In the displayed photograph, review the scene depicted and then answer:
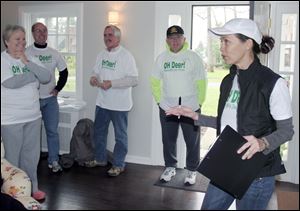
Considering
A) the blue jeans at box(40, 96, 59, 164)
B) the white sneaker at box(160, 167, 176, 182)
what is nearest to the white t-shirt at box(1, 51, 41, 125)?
the blue jeans at box(40, 96, 59, 164)

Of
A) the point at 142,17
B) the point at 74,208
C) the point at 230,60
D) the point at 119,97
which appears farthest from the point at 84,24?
the point at 230,60

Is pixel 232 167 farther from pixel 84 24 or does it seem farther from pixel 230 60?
pixel 84 24

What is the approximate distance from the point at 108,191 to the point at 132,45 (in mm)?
559

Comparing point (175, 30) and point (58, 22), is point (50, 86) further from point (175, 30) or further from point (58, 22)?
point (175, 30)

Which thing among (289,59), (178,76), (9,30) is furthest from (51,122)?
(289,59)

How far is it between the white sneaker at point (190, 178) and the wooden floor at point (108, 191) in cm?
4

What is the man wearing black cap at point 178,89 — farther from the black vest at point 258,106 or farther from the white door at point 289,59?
the black vest at point 258,106

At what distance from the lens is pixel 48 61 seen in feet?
3.75

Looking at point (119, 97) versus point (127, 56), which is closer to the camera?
point (127, 56)

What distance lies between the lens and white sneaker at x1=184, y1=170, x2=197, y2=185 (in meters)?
1.15

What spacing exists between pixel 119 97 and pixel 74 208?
1.75 ft

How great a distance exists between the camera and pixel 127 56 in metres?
1.29

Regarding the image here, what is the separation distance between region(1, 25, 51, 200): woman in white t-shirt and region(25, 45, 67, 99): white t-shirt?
69 millimetres

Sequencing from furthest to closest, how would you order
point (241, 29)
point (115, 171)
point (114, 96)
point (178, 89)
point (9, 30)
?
1. point (114, 96)
2. point (115, 171)
3. point (178, 89)
4. point (9, 30)
5. point (241, 29)
